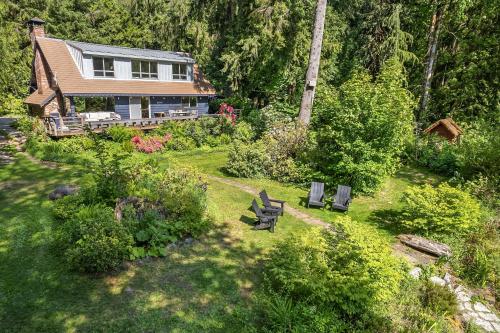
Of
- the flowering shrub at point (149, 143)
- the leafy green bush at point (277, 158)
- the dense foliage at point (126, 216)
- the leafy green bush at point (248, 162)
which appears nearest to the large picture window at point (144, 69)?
the flowering shrub at point (149, 143)

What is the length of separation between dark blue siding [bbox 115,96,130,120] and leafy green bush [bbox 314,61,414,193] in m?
19.8

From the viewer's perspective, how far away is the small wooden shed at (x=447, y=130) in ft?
66.0

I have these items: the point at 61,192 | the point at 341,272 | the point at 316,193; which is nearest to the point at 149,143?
the point at 61,192

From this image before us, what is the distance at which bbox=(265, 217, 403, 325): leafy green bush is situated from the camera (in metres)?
6.35

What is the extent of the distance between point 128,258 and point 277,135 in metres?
11.2

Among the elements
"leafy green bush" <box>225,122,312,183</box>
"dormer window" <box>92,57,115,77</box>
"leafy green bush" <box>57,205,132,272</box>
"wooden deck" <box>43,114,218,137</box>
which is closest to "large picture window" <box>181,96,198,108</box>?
"wooden deck" <box>43,114,218,137</box>

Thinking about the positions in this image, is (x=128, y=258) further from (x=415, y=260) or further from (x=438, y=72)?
(x=438, y=72)

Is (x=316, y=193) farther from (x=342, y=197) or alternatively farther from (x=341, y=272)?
(x=341, y=272)

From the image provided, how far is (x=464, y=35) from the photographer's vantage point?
2727cm

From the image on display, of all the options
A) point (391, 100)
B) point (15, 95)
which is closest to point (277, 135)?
point (391, 100)

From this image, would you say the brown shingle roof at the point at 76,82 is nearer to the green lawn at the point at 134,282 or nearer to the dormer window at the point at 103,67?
the dormer window at the point at 103,67

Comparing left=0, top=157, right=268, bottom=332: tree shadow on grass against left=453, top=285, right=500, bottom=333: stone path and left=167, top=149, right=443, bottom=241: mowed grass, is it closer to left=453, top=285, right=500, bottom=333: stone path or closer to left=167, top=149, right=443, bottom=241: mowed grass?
left=167, top=149, right=443, bottom=241: mowed grass

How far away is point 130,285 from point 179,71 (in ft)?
93.3

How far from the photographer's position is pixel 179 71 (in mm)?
32125
